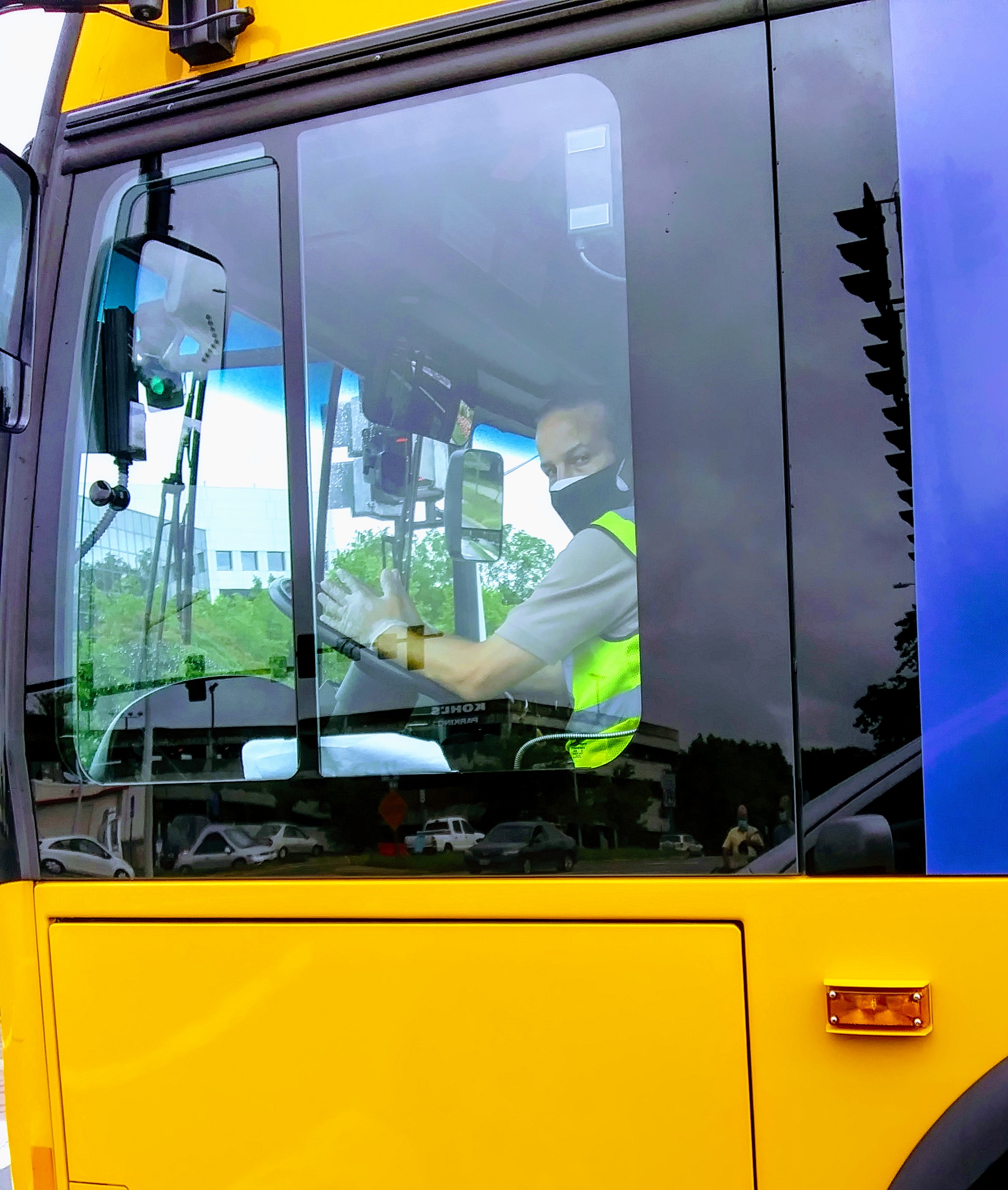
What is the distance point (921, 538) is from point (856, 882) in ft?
1.54

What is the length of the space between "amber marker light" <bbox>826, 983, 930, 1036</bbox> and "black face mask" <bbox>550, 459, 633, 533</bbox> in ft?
2.45

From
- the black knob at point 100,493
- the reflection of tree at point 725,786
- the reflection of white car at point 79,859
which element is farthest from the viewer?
the black knob at point 100,493

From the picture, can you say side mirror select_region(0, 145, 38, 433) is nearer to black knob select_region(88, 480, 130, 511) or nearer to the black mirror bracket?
the black mirror bracket

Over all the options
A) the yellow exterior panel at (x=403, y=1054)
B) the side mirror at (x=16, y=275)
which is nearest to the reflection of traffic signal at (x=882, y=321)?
the yellow exterior panel at (x=403, y=1054)

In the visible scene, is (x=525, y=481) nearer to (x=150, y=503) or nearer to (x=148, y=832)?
(x=150, y=503)

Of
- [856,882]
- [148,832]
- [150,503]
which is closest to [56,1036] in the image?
[148,832]

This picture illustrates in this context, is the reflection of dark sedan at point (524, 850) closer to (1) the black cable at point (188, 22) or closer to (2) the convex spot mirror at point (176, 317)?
(2) the convex spot mirror at point (176, 317)

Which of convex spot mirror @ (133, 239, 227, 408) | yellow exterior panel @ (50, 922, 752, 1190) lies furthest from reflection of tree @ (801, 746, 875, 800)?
convex spot mirror @ (133, 239, 227, 408)

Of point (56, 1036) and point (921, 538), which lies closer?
point (921, 538)

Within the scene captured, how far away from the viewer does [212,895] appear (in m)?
1.81

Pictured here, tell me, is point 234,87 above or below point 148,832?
above

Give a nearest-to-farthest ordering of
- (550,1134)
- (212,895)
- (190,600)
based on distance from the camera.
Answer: (550,1134)
(212,895)
(190,600)

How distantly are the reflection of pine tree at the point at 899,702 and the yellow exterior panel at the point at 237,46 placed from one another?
3.84 ft

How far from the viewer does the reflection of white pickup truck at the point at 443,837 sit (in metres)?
1.70
